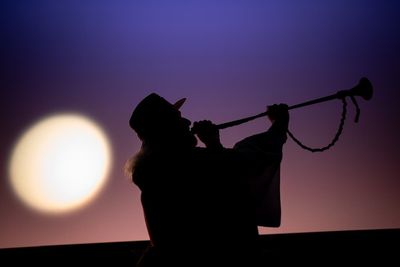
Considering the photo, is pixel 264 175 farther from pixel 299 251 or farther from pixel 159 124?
pixel 299 251

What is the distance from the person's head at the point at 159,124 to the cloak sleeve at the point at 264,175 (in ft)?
1.50

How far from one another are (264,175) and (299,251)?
3.19 metres

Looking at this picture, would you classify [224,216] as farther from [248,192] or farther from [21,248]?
[21,248]

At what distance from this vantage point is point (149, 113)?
101 inches

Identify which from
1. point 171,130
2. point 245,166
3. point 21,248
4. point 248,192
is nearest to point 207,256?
point 248,192

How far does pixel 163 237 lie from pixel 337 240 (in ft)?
13.2

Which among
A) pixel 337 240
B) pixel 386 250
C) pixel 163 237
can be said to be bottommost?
pixel 386 250

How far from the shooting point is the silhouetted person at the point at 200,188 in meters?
2.12

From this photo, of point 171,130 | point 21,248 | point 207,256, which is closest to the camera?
point 207,256

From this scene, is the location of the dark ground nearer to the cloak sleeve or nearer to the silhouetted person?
the cloak sleeve

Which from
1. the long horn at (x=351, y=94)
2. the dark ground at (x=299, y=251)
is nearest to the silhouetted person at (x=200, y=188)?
the long horn at (x=351, y=94)

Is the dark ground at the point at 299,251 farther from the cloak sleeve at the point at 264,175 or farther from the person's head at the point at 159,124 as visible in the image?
the person's head at the point at 159,124

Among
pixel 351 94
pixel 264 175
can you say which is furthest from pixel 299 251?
pixel 264 175

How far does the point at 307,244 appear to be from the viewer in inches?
200
